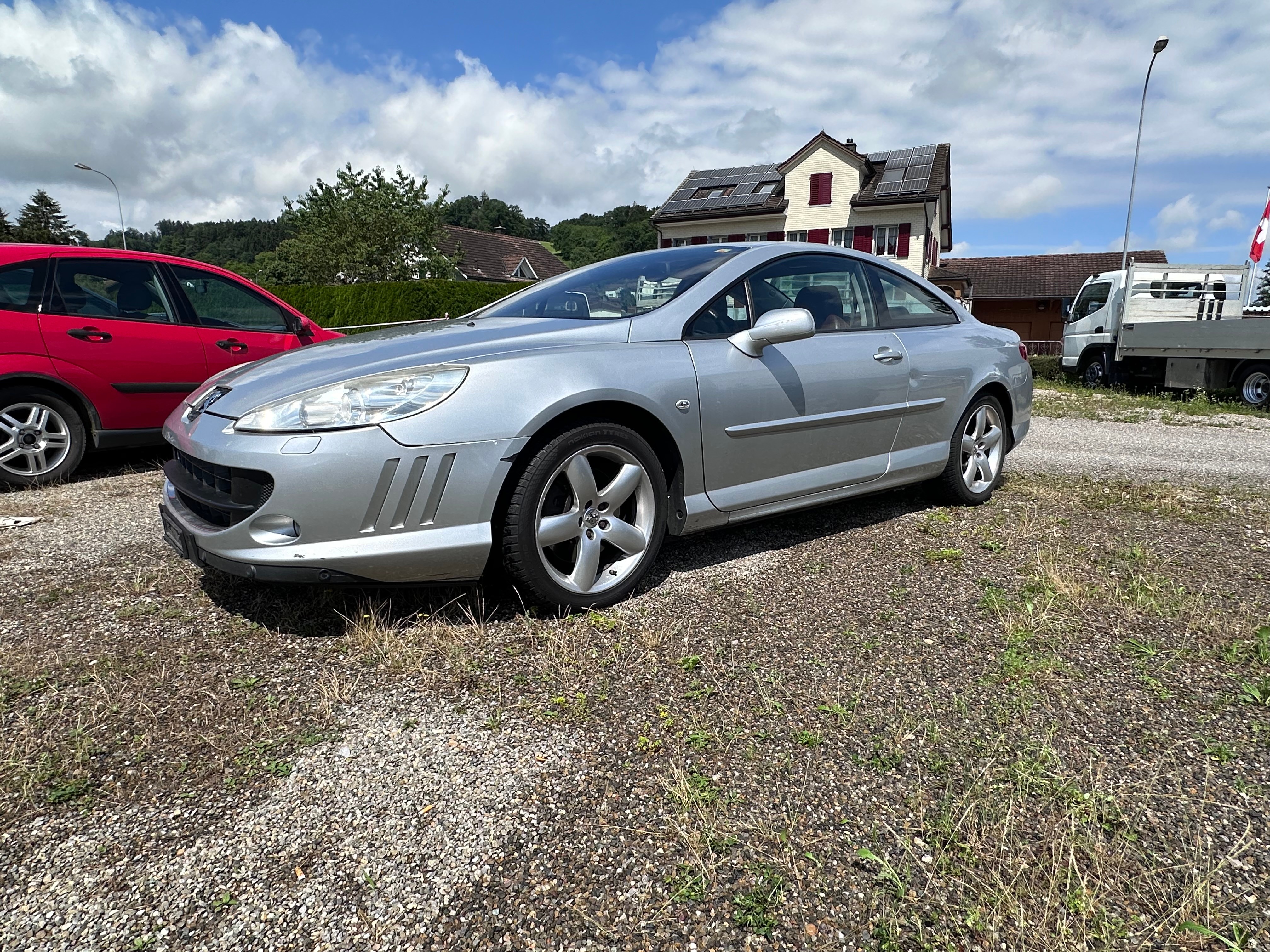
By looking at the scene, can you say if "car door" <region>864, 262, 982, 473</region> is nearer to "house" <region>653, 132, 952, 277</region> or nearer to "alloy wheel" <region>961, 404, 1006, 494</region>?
"alloy wheel" <region>961, 404, 1006, 494</region>

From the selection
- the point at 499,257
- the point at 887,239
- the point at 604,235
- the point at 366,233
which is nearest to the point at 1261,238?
the point at 887,239

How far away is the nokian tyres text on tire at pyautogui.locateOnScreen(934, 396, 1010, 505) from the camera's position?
457 centimetres

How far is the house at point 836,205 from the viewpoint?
118 ft

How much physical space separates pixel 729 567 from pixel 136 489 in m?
3.97

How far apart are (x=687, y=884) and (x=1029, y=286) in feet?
149

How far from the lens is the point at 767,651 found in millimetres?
2795

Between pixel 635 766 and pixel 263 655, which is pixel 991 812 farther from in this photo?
pixel 263 655

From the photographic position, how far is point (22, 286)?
498 cm

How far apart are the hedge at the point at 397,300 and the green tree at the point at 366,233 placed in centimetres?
674

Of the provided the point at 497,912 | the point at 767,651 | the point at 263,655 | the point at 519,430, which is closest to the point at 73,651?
the point at 263,655

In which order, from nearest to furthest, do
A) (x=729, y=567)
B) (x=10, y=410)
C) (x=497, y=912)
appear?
(x=497, y=912), (x=729, y=567), (x=10, y=410)

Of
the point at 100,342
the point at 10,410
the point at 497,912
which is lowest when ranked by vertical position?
the point at 497,912

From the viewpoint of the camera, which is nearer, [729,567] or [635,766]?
[635,766]

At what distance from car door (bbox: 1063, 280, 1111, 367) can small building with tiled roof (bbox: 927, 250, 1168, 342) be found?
2297 centimetres
